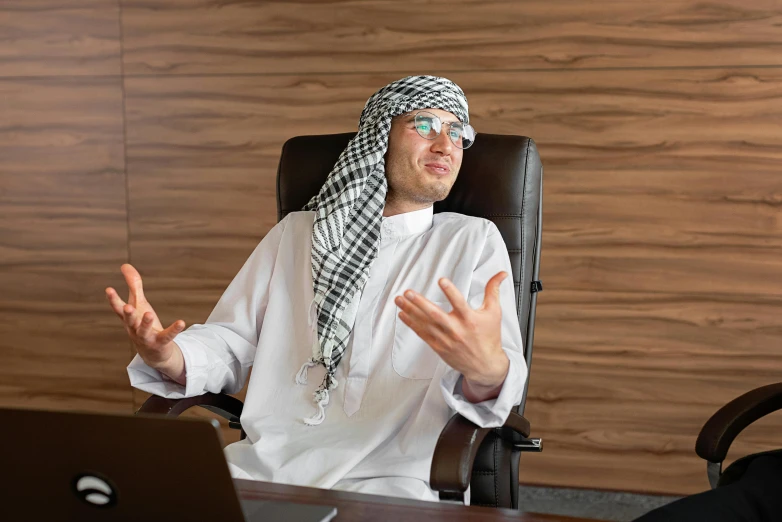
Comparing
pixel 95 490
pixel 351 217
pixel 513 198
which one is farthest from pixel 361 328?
pixel 95 490

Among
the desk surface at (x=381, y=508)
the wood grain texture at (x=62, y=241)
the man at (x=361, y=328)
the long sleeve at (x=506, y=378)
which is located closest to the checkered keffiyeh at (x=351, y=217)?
the man at (x=361, y=328)

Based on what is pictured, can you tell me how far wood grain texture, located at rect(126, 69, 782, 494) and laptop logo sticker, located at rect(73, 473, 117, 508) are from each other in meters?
2.40

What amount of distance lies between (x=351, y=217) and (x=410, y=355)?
41 centimetres

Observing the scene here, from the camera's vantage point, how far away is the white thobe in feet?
5.86

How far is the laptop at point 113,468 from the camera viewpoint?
0.91 metres

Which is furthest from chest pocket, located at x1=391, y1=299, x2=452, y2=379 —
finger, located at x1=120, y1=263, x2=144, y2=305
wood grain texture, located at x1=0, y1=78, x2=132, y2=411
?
wood grain texture, located at x1=0, y1=78, x2=132, y2=411

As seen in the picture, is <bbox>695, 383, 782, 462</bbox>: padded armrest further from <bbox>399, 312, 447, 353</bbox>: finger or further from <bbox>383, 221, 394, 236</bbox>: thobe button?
<bbox>383, 221, 394, 236</bbox>: thobe button

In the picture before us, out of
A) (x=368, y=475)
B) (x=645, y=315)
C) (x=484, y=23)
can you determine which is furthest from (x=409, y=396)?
(x=484, y=23)

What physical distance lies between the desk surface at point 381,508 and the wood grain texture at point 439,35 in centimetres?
228

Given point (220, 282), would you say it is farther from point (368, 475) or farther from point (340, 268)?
point (368, 475)

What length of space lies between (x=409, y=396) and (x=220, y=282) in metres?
1.83

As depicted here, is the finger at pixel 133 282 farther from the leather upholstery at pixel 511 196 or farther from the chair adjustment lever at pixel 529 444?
the chair adjustment lever at pixel 529 444

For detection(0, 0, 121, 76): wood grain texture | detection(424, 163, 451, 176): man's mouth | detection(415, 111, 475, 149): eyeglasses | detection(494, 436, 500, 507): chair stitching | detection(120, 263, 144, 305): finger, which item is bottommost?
detection(494, 436, 500, 507): chair stitching

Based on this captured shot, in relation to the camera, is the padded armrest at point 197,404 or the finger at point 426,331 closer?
the finger at point 426,331
